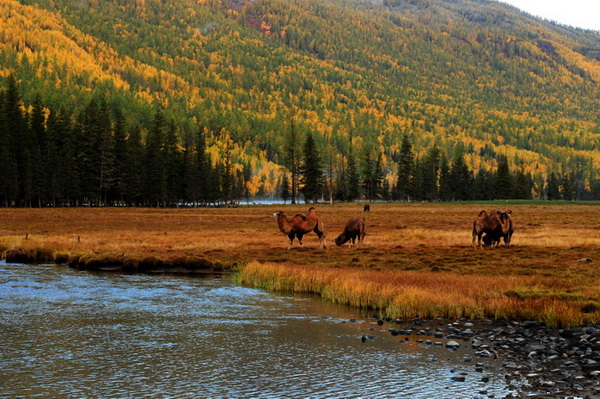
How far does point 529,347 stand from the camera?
14.2 m

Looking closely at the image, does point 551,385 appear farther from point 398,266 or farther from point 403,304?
point 398,266

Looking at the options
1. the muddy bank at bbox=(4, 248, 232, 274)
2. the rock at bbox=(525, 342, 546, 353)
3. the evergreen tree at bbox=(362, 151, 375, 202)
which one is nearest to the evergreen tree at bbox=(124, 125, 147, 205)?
the evergreen tree at bbox=(362, 151, 375, 202)

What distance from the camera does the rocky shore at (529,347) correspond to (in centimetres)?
1145

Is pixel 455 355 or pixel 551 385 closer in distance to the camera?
pixel 551 385

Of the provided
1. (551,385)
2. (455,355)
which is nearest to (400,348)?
(455,355)

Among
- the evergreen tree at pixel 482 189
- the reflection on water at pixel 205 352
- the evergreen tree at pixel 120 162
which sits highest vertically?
the evergreen tree at pixel 120 162

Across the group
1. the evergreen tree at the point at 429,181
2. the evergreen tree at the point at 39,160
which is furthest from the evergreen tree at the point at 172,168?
the evergreen tree at the point at 429,181

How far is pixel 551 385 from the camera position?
1139 cm

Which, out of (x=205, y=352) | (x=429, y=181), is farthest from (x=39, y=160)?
(x=429, y=181)

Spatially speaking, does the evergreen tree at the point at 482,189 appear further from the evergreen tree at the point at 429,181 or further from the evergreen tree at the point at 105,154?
the evergreen tree at the point at 105,154

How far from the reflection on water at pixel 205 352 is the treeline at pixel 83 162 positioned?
78595 mm

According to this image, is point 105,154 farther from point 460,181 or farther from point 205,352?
point 205,352

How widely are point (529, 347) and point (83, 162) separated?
99774 millimetres

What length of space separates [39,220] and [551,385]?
60.1 metres
